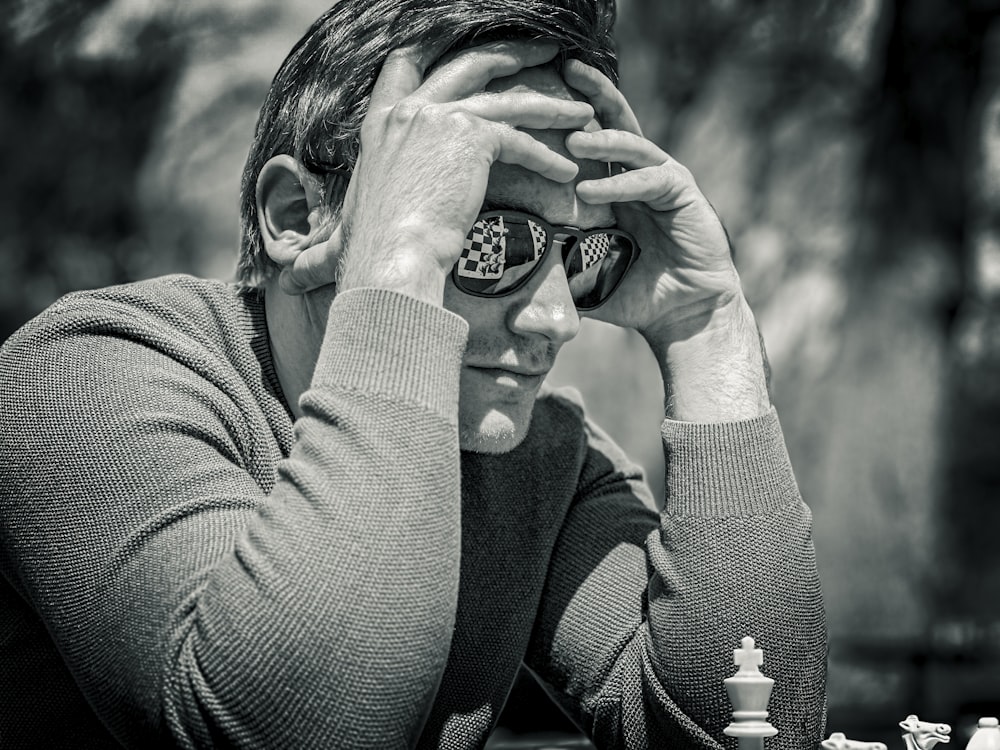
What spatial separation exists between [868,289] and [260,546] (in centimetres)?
520

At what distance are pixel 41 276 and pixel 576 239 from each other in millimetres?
3848

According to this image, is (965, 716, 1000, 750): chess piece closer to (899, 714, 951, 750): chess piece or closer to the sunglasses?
(899, 714, 951, 750): chess piece

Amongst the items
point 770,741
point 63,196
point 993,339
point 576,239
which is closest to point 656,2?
point 993,339

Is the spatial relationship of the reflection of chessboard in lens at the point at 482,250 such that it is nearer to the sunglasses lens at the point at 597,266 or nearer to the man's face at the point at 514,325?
the man's face at the point at 514,325

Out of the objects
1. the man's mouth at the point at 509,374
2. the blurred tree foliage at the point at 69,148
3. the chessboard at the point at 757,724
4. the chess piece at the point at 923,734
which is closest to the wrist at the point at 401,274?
the man's mouth at the point at 509,374

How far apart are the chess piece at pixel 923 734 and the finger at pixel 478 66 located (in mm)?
1084

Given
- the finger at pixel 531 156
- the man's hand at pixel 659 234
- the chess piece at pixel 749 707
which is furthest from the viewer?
the man's hand at pixel 659 234

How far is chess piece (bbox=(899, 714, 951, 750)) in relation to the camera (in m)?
1.54

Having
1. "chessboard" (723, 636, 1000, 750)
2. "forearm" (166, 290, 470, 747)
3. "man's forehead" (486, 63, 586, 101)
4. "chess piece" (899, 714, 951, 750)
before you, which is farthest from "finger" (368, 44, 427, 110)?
"chess piece" (899, 714, 951, 750)

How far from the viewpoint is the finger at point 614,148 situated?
175 centimetres

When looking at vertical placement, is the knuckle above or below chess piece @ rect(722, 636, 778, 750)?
above

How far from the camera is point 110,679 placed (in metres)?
1.42

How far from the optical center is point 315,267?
5.76 feet

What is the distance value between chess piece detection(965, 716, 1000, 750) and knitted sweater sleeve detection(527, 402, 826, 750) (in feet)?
0.99
